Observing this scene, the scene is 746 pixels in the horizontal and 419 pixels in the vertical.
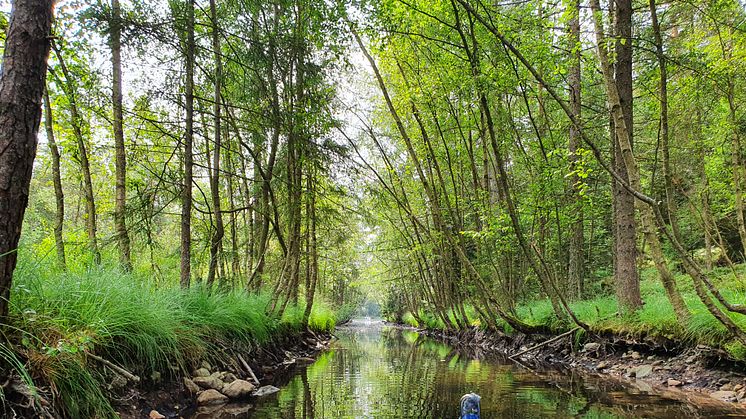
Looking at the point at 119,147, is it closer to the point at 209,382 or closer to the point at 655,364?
the point at 209,382

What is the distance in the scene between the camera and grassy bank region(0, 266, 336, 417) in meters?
Answer: 2.75

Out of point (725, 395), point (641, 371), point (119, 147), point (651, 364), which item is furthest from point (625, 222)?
point (119, 147)

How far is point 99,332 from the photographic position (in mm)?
3504

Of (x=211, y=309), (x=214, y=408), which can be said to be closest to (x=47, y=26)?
(x=214, y=408)

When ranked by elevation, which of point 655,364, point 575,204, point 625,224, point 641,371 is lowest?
point 641,371

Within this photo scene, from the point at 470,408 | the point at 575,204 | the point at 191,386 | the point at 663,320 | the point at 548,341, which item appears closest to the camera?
the point at 470,408

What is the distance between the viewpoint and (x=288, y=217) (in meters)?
9.77

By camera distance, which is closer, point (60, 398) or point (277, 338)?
point (60, 398)

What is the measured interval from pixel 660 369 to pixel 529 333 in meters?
4.65

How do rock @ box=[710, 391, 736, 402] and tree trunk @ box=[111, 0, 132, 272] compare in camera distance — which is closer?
rock @ box=[710, 391, 736, 402]

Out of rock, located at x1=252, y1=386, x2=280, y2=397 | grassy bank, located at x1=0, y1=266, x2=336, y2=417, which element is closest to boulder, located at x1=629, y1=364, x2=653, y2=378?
rock, located at x1=252, y1=386, x2=280, y2=397

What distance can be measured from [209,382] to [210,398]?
0.29 metres

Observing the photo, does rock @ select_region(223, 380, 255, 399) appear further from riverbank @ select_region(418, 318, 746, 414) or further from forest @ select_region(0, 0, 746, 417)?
riverbank @ select_region(418, 318, 746, 414)

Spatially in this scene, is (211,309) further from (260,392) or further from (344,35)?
(344,35)
